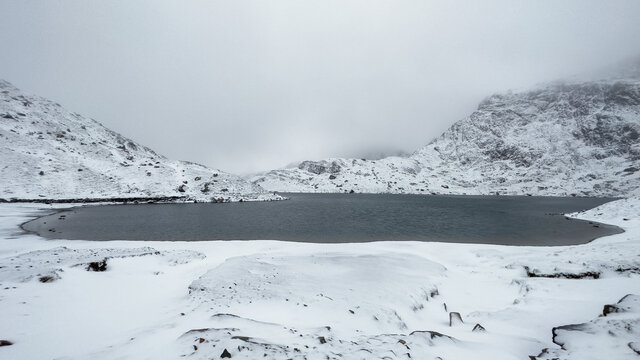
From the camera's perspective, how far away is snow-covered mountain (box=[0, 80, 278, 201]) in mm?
91625

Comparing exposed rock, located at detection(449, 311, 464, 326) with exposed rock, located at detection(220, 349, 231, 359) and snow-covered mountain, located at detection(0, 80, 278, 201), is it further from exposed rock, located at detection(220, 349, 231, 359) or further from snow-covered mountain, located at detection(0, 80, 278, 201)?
snow-covered mountain, located at detection(0, 80, 278, 201)

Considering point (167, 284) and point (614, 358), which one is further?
point (167, 284)

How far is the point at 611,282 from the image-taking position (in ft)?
50.3

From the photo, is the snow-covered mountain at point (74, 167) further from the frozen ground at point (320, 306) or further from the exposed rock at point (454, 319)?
the exposed rock at point (454, 319)

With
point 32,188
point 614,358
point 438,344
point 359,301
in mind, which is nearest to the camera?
point 614,358

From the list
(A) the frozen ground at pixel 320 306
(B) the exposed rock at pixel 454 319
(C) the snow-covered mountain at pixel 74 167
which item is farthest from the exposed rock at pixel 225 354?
(C) the snow-covered mountain at pixel 74 167

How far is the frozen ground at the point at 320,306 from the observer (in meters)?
8.19

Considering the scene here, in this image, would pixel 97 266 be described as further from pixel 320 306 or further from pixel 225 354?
pixel 225 354

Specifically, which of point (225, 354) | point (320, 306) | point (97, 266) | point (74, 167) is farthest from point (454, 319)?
point (74, 167)

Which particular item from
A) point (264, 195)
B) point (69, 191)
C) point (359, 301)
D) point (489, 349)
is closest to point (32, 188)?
point (69, 191)

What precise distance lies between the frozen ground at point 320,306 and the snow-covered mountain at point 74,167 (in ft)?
319

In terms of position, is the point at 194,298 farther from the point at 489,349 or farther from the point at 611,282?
the point at 611,282

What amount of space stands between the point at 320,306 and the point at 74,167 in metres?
129

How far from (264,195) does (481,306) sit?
128503mm
